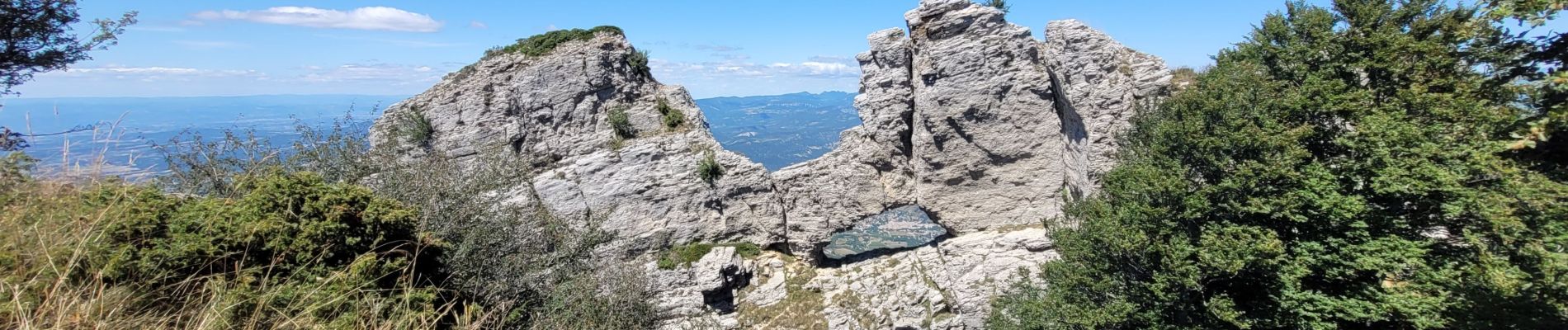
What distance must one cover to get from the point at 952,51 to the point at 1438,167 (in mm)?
13590

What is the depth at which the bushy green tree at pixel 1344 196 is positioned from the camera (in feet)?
34.3

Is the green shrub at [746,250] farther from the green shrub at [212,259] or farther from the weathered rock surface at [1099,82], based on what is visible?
the green shrub at [212,259]

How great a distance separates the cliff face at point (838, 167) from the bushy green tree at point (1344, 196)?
6930 mm

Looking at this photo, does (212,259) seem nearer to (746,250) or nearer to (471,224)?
(471,224)

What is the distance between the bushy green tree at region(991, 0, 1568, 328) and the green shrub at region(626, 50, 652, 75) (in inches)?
700

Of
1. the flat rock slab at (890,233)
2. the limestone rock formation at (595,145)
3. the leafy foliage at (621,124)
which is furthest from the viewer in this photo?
the flat rock slab at (890,233)

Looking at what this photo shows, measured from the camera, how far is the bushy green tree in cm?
1047

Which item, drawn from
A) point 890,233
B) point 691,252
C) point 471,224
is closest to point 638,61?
point 691,252

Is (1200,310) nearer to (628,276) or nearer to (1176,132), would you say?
(1176,132)

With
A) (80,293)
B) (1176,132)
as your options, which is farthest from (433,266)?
(1176,132)

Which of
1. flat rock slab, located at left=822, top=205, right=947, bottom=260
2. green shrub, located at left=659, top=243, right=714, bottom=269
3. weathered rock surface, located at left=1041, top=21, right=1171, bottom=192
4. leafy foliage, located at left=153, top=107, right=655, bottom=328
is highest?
weathered rock surface, located at left=1041, top=21, right=1171, bottom=192

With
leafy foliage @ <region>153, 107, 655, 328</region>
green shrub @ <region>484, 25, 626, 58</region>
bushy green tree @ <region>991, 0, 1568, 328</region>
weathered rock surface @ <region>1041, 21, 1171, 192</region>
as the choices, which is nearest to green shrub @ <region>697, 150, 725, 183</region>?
leafy foliage @ <region>153, 107, 655, 328</region>

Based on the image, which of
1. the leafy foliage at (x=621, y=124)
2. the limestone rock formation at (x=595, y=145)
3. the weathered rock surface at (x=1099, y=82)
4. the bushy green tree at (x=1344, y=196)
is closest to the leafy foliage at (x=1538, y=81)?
the bushy green tree at (x=1344, y=196)

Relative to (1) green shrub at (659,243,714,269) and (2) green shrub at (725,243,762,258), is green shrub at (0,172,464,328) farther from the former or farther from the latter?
(2) green shrub at (725,243,762,258)
